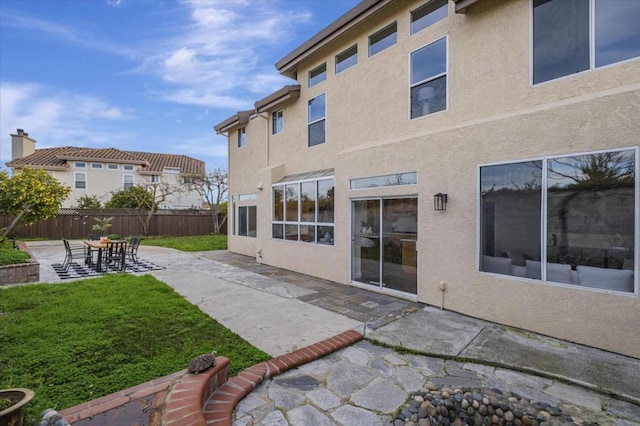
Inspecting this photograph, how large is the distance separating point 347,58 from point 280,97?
118 inches

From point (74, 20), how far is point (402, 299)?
47.3 feet

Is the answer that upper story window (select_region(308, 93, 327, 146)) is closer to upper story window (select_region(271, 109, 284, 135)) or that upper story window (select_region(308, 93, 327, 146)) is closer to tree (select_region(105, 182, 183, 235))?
upper story window (select_region(271, 109, 284, 135))

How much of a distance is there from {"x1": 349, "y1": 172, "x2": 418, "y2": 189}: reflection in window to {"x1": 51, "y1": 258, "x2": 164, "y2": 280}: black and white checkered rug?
7999 millimetres

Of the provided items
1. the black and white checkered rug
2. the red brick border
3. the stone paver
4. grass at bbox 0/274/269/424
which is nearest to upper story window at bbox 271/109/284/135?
the black and white checkered rug

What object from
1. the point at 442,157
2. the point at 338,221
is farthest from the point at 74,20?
the point at 442,157

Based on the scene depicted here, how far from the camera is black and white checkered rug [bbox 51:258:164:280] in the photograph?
10.0 m

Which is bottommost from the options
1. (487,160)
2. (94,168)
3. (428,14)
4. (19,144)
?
(487,160)

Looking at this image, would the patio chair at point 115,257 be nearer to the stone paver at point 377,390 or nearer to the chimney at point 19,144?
the stone paver at point 377,390

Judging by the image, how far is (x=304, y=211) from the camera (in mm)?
10398

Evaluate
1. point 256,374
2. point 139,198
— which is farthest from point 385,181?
point 139,198

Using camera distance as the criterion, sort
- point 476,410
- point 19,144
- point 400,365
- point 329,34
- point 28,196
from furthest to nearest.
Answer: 1. point 19,144
2. point 28,196
3. point 329,34
4. point 400,365
5. point 476,410

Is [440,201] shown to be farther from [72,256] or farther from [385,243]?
[72,256]

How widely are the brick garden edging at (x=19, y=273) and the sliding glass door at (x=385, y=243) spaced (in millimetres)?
9361

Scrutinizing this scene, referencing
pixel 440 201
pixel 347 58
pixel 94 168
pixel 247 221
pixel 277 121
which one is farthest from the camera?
pixel 94 168
